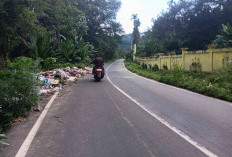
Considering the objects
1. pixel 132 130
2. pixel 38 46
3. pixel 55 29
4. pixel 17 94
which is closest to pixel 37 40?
pixel 38 46

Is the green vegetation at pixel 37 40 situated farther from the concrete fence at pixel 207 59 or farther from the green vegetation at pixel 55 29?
the concrete fence at pixel 207 59

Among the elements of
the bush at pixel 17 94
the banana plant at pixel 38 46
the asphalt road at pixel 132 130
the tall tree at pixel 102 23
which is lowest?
the asphalt road at pixel 132 130

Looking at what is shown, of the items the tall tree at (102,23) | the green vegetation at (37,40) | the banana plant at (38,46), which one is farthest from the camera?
the tall tree at (102,23)

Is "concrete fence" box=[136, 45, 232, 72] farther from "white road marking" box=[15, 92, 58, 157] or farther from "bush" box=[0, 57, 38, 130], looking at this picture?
"white road marking" box=[15, 92, 58, 157]

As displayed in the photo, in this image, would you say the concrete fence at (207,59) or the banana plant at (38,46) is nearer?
the concrete fence at (207,59)

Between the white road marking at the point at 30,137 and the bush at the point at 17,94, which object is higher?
the bush at the point at 17,94

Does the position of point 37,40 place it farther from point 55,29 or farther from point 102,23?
point 102,23

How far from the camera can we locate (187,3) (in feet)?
127

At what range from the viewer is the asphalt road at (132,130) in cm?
371

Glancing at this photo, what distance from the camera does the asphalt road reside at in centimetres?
371

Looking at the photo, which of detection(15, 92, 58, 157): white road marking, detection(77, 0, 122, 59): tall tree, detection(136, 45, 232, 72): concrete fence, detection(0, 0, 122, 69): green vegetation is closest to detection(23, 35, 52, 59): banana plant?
detection(0, 0, 122, 69): green vegetation

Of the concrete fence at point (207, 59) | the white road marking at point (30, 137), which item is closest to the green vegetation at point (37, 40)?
the white road marking at point (30, 137)

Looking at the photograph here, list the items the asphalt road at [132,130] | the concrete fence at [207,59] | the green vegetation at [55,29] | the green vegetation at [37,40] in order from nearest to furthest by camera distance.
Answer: the asphalt road at [132,130]
the green vegetation at [37,40]
the concrete fence at [207,59]
the green vegetation at [55,29]

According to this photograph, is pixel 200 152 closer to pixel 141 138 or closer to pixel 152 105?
pixel 141 138
